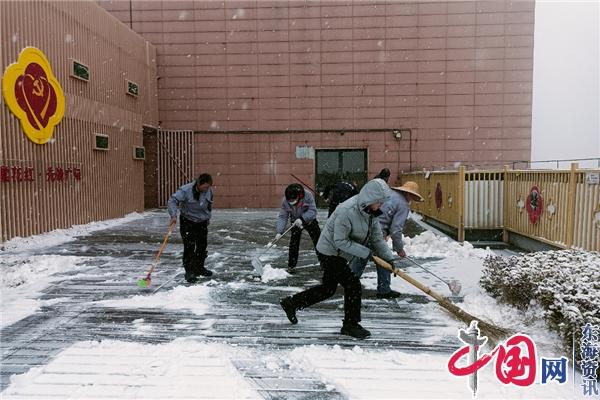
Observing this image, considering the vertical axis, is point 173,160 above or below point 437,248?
above

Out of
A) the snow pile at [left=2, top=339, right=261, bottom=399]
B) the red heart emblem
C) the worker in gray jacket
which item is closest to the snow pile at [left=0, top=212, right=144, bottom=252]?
the red heart emblem

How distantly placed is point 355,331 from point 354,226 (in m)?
1.12

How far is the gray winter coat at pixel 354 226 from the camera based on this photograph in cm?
431

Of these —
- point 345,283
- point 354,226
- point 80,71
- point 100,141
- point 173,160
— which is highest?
point 80,71

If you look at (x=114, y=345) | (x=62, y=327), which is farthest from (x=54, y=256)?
(x=114, y=345)

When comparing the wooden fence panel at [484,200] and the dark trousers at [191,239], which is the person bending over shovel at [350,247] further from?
the wooden fence panel at [484,200]

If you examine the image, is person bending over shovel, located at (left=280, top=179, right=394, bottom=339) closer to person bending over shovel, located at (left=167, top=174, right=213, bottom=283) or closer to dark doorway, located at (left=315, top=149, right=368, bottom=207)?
person bending over shovel, located at (left=167, top=174, right=213, bottom=283)

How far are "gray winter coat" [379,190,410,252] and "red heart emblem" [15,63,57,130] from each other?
9243mm

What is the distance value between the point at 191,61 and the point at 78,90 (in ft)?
24.5

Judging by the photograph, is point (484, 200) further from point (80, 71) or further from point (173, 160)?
point (173, 160)

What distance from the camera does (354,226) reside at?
4.44 meters

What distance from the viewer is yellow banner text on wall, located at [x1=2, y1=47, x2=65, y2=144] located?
33.3 feet

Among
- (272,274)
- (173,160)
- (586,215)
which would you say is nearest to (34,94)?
(272,274)

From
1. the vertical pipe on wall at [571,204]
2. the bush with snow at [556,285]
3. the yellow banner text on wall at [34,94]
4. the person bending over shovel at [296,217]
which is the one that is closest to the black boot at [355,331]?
the bush with snow at [556,285]
